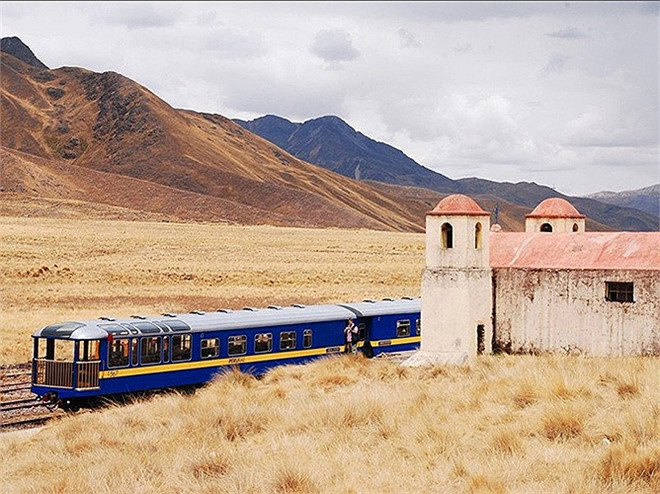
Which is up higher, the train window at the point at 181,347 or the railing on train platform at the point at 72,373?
the train window at the point at 181,347

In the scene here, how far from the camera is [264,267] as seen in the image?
66938 mm

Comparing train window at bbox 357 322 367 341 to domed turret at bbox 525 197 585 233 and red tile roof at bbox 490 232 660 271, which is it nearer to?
red tile roof at bbox 490 232 660 271

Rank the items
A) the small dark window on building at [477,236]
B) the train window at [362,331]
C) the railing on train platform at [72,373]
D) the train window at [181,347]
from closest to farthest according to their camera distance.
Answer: the railing on train platform at [72,373] → the train window at [181,347] → the small dark window on building at [477,236] → the train window at [362,331]

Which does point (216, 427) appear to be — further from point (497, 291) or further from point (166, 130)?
point (166, 130)

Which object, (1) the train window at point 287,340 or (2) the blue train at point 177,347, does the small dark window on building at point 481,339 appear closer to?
(2) the blue train at point 177,347

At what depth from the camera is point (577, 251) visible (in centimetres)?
2578

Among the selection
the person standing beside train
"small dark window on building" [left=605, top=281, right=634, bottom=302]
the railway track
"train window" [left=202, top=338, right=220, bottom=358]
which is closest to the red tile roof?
"small dark window on building" [left=605, top=281, right=634, bottom=302]

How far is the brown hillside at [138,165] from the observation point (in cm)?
12938

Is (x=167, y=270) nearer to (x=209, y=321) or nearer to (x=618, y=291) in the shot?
(x=209, y=321)

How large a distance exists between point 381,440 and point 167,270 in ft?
163

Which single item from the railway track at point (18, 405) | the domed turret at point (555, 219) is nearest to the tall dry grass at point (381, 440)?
the railway track at point (18, 405)

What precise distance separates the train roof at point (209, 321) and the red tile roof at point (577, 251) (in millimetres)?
5131

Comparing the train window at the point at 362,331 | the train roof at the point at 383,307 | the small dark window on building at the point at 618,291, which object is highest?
the small dark window on building at the point at 618,291

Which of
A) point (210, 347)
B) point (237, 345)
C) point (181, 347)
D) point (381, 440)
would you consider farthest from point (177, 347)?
point (381, 440)
